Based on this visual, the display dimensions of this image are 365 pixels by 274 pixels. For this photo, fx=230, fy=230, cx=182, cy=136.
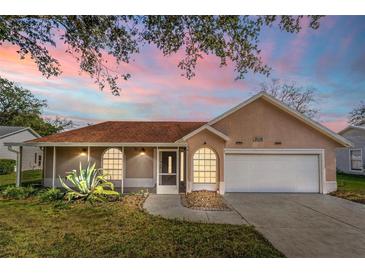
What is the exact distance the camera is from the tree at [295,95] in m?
26.3

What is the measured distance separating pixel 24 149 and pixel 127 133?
55.3 ft

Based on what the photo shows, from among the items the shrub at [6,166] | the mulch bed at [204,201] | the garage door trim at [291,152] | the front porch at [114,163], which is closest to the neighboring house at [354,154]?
the garage door trim at [291,152]

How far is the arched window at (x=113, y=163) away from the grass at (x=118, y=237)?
16.5ft

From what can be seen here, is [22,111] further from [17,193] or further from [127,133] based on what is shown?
[17,193]

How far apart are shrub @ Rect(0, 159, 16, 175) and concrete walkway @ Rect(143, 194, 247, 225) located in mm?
17383

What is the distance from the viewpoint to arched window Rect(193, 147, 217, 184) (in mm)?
10898

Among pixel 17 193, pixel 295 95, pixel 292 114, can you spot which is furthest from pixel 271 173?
pixel 295 95

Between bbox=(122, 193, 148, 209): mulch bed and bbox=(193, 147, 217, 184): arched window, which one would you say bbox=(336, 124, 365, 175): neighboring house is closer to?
bbox=(193, 147, 217, 184): arched window

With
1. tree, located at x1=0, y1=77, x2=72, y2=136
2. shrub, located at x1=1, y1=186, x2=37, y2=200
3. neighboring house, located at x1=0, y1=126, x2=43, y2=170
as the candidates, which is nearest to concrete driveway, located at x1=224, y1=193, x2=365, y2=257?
shrub, located at x1=1, y1=186, x2=37, y2=200

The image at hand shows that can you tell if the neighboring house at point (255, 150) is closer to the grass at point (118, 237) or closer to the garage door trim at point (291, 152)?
the garage door trim at point (291, 152)
